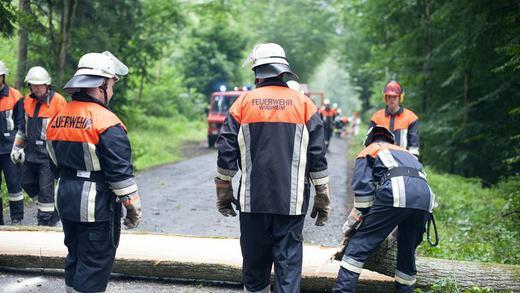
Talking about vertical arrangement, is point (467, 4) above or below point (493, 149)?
above

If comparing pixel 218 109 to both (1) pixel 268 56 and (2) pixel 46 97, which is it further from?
(1) pixel 268 56

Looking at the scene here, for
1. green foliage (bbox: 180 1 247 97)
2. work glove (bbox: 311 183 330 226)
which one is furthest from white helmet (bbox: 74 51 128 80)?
green foliage (bbox: 180 1 247 97)

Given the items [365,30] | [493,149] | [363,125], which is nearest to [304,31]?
[363,125]

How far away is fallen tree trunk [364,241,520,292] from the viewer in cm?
483

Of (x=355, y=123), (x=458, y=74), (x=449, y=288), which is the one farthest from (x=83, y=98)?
(x=355, y=123)

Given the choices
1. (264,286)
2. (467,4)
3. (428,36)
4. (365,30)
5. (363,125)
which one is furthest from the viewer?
(363,125)

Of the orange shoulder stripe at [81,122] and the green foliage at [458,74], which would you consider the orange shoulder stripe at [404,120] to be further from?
the orange shoulder stripe at [81,122]

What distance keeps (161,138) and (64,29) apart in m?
10.4

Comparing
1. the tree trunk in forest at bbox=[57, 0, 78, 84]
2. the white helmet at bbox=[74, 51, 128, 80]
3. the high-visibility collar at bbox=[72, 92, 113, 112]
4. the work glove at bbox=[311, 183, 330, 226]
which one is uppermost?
the tree trunk in forest at bbox=[57, 0, 78, 84]

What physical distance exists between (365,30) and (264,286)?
55.0ft

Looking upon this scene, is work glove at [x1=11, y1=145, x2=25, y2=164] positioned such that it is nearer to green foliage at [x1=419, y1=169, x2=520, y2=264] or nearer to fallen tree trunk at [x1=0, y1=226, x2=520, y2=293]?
fallen tree trunk at [x1=0, y1=226, x2=520, y2=293]

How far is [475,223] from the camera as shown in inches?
344

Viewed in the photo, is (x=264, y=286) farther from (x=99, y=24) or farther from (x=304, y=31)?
(x=304, y=31)

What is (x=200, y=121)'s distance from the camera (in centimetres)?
3381
